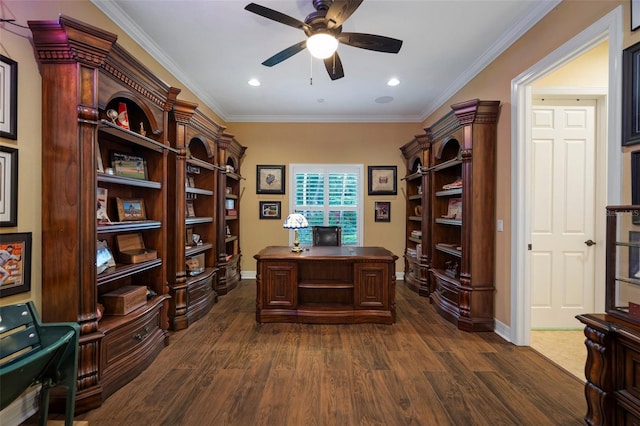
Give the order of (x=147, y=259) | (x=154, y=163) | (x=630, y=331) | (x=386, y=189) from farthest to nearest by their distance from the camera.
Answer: (x=386, y=189)
(x=154, y=163)
(x=147, y=259)
(x=630, y=331)

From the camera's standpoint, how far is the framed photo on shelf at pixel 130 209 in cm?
244

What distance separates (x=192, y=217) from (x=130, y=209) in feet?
3.54

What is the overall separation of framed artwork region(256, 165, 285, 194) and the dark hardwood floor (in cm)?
282

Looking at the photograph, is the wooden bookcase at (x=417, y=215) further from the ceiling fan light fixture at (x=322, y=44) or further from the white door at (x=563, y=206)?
the ceiling fan light fixture at (x=322, y=44)

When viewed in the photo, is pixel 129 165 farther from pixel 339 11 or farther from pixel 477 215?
pixel 477 215

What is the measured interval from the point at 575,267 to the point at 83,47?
4.83m

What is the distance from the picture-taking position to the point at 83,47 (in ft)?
5.79

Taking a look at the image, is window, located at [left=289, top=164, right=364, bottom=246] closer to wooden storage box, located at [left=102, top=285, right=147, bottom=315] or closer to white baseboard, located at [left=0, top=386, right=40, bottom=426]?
wooden storage box, located at [left=102, top=285, right=147, bottom=315]

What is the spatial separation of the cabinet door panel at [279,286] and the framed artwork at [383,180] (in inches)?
109

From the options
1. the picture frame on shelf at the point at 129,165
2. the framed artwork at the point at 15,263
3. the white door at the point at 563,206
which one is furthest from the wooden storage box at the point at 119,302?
the white door at the point at 563,206

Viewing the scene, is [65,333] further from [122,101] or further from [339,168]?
[339,168]

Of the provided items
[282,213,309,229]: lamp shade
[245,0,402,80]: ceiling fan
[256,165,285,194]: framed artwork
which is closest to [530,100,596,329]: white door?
[245,0,402,80]: ceiling fan

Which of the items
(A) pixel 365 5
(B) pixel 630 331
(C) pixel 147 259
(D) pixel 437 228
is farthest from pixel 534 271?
(C) pixel 147 259

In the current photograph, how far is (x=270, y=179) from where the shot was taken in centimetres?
532
